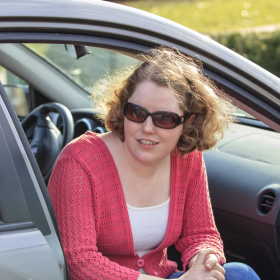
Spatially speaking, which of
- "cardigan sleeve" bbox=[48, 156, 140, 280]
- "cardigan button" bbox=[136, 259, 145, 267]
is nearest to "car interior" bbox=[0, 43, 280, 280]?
"cardigan sleeve" bbox=[48, 156, 140, 280]

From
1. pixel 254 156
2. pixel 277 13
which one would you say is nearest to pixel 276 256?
pixel 254 156

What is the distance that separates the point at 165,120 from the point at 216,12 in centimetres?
1530

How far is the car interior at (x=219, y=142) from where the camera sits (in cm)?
208

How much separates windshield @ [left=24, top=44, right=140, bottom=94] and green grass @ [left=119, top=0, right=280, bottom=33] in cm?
1021

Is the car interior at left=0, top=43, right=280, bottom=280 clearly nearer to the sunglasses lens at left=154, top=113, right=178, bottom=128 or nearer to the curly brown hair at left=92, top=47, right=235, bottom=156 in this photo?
the curly brown hair at left=92, top=47, right=235, bottom=156

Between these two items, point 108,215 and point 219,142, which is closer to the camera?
point 108,215

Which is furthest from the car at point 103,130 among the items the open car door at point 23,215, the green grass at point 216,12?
the green grass at point 216,12

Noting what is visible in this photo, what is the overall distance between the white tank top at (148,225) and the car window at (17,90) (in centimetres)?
193

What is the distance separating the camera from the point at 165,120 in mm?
1562

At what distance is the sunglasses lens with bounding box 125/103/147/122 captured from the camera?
1.56 meters

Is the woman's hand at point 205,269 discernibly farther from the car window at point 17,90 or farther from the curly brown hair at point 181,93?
the car window at point 17,90

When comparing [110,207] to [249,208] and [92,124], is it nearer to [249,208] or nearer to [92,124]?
[249,208]

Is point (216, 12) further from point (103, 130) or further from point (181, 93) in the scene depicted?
point (181, 93)

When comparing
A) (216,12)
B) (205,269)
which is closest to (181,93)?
(205,269)
